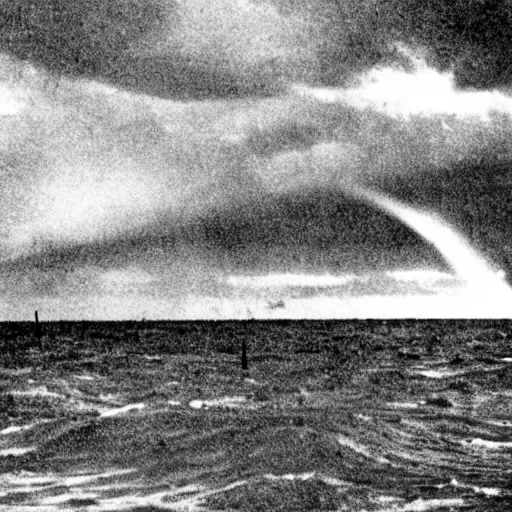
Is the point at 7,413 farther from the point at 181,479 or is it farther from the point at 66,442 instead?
the point at 181,479

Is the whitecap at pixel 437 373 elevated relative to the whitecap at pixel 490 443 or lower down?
lower down

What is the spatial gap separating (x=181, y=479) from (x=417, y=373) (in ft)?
137

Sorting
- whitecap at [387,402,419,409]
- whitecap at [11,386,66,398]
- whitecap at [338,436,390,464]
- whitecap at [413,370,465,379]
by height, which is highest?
whitecap at [11,386,66,398]

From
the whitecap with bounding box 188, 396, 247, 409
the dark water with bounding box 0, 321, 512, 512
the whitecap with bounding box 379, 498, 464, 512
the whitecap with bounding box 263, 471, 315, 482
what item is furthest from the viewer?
the whitecap with bounding box 188, 396, 247, 409

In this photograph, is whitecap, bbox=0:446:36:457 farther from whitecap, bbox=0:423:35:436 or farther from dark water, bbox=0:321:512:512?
whitecap, bbox=0:423:35:436

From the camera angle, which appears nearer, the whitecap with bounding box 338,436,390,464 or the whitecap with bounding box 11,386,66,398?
the whitecap with bounding box 338,436,390,464

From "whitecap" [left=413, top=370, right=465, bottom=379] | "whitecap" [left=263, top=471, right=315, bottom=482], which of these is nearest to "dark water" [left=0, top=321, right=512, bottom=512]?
"whitecap" [left=263, top=471, right=315, bottom=482]

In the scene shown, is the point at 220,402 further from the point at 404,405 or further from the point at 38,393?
the point at 38,393

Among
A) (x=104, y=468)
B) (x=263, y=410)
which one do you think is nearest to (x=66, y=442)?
(x=104, y=468)

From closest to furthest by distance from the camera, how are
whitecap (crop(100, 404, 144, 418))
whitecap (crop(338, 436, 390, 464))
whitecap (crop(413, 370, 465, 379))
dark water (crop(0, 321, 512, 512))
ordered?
dark water (crop(0, 321, 512, 512)), whitecap (crop(338, 436, 390, 464)), whitecap (crop(100, 404, 144, 418)), whitecap (crop(413, 370, 465, 379))

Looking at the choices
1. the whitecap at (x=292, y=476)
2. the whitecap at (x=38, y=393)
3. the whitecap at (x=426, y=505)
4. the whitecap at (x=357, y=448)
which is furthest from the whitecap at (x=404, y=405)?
the whitecap at (x=426, y=505)

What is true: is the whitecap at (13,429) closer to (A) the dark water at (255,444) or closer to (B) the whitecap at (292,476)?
(A) the dark water at (255,444)

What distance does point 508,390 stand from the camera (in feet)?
151

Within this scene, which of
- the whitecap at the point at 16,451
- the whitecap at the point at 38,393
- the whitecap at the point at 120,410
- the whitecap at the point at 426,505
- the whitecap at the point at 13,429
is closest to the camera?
the whitecap at the point at 426,505
